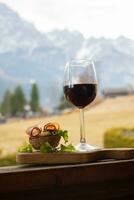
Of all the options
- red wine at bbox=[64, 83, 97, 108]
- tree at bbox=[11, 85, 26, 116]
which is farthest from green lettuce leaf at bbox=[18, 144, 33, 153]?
tree at bbox=[11, 85, 26, 116]

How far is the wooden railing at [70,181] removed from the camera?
2.82 feet

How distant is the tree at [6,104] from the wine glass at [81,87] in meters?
1.57

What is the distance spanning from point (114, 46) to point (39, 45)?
44 cm

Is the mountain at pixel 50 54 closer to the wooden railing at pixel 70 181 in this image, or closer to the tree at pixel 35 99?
the tree at pixel 35 99

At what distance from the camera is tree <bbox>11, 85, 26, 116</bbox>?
2.93 meters

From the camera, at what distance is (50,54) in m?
2.57

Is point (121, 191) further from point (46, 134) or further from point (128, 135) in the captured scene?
point (128, 135)

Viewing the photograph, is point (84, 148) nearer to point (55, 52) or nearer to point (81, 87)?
point (81, 87)

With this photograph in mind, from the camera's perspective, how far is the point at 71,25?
266cm

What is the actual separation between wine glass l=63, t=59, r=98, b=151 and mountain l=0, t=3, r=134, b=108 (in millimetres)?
1066

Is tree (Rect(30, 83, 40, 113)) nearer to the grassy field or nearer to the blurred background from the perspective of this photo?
the blurred background

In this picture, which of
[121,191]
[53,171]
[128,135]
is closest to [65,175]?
[53,171]

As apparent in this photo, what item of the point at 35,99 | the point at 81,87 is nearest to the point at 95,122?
the point at 35,99

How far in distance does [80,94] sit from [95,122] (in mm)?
2642
